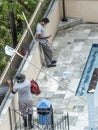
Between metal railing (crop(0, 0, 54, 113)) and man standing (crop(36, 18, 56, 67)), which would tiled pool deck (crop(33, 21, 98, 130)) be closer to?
man standing (crop(36, 18, 56, 67))

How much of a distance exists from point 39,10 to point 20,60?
302 cm

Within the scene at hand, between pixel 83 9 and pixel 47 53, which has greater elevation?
pixel 47 53

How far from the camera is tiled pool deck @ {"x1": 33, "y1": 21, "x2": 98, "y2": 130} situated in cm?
1648

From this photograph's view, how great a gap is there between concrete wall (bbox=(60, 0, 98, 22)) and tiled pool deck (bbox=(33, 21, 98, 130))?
0.33m

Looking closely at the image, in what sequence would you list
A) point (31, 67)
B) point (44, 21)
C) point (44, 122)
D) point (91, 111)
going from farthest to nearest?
1. point (44, 21)
2. point (31, 67)
3. point (44, 122)
4. point (91, 111)

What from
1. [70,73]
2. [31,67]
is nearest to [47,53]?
[70,73]

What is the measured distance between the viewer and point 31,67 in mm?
17844

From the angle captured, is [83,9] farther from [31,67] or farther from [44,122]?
[44,122]

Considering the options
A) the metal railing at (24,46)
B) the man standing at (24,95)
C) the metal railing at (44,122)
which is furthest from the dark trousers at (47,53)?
the man standing at (24,95)

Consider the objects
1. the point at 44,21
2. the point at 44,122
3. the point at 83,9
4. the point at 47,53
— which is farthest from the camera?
the point at 83,9

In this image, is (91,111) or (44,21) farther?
(44,21)

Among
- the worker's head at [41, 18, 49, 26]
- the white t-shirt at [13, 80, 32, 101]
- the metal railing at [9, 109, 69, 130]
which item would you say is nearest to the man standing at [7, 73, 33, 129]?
the white t-shirt at [13, 80, 32, 101]

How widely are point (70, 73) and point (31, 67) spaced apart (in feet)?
5.11

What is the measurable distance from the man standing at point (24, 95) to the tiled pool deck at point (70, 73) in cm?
102
